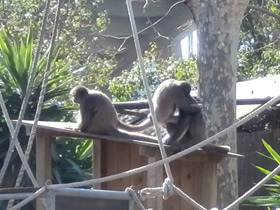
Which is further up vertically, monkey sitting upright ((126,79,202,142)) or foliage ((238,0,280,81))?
foliage ((238,0,280,81))

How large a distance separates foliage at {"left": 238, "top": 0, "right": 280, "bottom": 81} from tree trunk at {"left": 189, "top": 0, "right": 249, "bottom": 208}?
26.1ft

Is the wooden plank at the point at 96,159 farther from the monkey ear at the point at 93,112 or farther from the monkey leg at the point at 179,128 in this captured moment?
the monkey leg at the point at 179,128

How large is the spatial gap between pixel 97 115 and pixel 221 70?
1330 millimetres

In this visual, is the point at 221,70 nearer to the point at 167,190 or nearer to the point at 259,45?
the point at 167,190

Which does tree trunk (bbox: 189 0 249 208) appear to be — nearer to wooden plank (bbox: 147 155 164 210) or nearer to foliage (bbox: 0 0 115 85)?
wooden plank (bbox: 147 155 164 210)

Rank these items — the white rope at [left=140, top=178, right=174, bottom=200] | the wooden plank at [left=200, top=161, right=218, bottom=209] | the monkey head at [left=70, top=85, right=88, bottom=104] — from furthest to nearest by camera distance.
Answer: the monkey head at [left=70, top=85, right=88, bottom=104]
the wooden plank at [left=200, top=161, right=218, bottom=209]
the white rope at [left=140, top=178, right=174, bottom=200]

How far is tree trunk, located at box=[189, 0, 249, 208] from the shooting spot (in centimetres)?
906

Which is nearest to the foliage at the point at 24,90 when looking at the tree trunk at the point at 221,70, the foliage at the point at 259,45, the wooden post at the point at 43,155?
the wooden post at the point at 43,155

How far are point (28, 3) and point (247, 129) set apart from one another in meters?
6.66

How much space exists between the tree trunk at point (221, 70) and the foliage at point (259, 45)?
7.97 metres

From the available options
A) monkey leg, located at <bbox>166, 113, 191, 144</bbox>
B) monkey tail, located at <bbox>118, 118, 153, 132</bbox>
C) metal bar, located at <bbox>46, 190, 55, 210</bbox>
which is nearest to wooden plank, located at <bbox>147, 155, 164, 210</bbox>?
monkey leg, located at <bbox>166, 113, 191, 144</bbox>

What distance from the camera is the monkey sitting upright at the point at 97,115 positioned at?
855 cm

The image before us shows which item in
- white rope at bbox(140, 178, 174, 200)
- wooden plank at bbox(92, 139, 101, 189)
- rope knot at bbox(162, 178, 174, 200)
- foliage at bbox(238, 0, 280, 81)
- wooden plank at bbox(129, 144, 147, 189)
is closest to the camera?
white rope at bbox(140, 178, 174, 200)

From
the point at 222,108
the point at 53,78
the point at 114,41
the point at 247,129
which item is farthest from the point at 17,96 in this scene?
the point at 114,41
